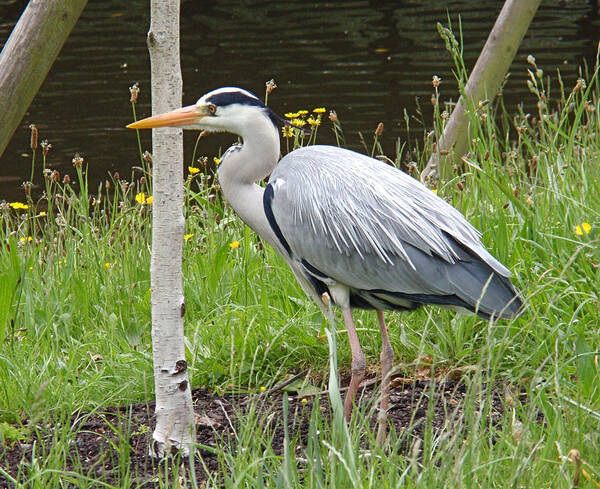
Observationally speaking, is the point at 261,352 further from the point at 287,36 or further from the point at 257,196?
the point at 287,36

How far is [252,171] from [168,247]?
85 cm

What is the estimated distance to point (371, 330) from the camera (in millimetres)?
4215

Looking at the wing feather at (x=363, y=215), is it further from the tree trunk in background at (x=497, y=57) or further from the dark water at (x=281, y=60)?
the dark water at (x=281, y=60)

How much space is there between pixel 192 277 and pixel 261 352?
740 mm

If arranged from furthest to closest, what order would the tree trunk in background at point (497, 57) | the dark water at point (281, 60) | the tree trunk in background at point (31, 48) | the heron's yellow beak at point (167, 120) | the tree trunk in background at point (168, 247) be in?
the dark water at point (281, 60) < the tree trunk in background at point (497, 57) < the tree trunk in background at point (31, 48) < the heron's yellow beak at point (167, 120) < the tree trunk in background at point (168, 247)

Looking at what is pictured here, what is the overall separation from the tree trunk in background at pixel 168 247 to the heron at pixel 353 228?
0.31m

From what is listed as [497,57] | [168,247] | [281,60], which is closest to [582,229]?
[168,247]

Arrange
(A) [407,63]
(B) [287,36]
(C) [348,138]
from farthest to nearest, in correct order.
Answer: (B) [287,36] < (A) [407,63] < (C) [348,138]

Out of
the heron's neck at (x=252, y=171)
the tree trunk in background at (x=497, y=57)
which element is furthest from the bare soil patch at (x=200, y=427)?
the tree trunk in background at (x=497, y=57)

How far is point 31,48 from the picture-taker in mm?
4199

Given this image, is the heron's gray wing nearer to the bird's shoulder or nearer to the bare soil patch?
the bird's shoulder

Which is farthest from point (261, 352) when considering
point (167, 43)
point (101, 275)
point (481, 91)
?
point (481, 91)

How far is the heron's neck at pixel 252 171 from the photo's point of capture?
389cm

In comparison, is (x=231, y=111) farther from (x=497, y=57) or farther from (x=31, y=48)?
(x=497, y=57)
